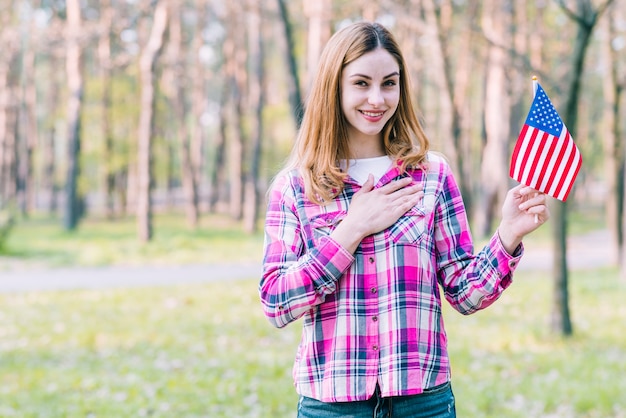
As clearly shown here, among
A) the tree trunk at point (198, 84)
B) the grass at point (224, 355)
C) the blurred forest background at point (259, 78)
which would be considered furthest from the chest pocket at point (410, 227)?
the tree trunk at point (198, 84)

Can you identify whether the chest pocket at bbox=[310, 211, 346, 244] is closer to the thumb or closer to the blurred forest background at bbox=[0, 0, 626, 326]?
the thumb

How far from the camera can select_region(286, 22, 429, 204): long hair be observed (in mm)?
2193

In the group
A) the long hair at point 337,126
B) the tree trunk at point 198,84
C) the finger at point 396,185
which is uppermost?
the tree trunk at point 198,84

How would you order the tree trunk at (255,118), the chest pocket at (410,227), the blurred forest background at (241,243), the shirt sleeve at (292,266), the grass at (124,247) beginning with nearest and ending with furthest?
the shirt sleeve at (292,266) → the chest pocket at (410,227) → the blurred forest background at (241,243) → the grass at (124,247) → the tree trunk at (255,118)

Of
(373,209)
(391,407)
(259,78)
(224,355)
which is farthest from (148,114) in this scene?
(391,407)

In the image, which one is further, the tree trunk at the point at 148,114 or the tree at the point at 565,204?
the tree trunk at the point at 148,114

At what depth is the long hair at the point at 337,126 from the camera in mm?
2193

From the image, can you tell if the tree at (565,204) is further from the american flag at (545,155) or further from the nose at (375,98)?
the nose at (375,98)

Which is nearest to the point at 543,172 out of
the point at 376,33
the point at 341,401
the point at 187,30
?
the point at 376,33

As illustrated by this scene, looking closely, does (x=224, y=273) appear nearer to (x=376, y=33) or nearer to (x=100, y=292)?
(x=100, y=292)

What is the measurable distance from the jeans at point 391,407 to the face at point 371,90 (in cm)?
A: 81

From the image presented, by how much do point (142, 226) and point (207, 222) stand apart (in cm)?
915

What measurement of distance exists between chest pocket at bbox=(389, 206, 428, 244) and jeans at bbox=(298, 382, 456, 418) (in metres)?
0.44

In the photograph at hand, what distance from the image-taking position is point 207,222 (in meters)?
27.8
